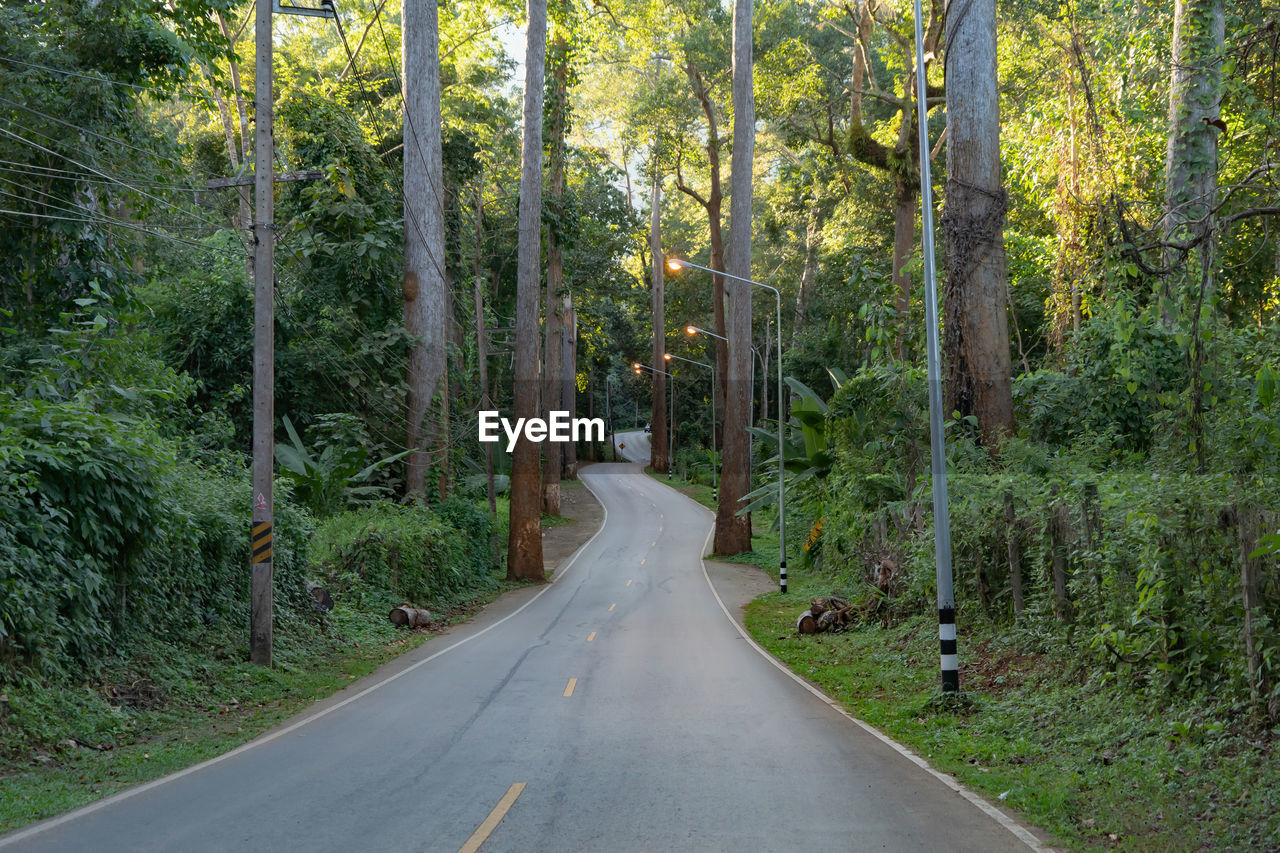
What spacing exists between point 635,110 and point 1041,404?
1436 inches

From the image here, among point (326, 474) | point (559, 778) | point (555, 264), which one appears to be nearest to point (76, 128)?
point (326, 474)

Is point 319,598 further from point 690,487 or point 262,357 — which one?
point 690,487

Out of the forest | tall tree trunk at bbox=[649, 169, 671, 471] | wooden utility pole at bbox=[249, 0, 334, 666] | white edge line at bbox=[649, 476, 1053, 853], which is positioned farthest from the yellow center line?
tall tree trunk at bbox=[649, 169, 671, 471]

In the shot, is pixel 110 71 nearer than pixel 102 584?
No

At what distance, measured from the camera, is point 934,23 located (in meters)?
30.0

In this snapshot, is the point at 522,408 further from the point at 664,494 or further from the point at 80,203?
the point at 664,494

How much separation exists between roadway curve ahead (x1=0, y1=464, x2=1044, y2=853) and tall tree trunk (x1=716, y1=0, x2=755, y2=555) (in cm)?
1919

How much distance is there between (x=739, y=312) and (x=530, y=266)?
8709mm

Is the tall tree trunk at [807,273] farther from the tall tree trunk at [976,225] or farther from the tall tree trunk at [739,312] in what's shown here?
the tall tree trunk at [976,225]

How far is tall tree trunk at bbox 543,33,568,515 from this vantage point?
37906mm

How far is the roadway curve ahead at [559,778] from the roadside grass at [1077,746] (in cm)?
62

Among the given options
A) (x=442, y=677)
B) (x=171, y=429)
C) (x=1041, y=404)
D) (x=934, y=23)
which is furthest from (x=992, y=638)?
(x=934, y=23)

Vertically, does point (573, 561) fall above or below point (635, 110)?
below

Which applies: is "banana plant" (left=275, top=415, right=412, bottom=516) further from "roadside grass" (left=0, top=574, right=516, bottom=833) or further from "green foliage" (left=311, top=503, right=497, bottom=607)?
"roadside grass" (left=0, top=574, right=516, bottom=833)
